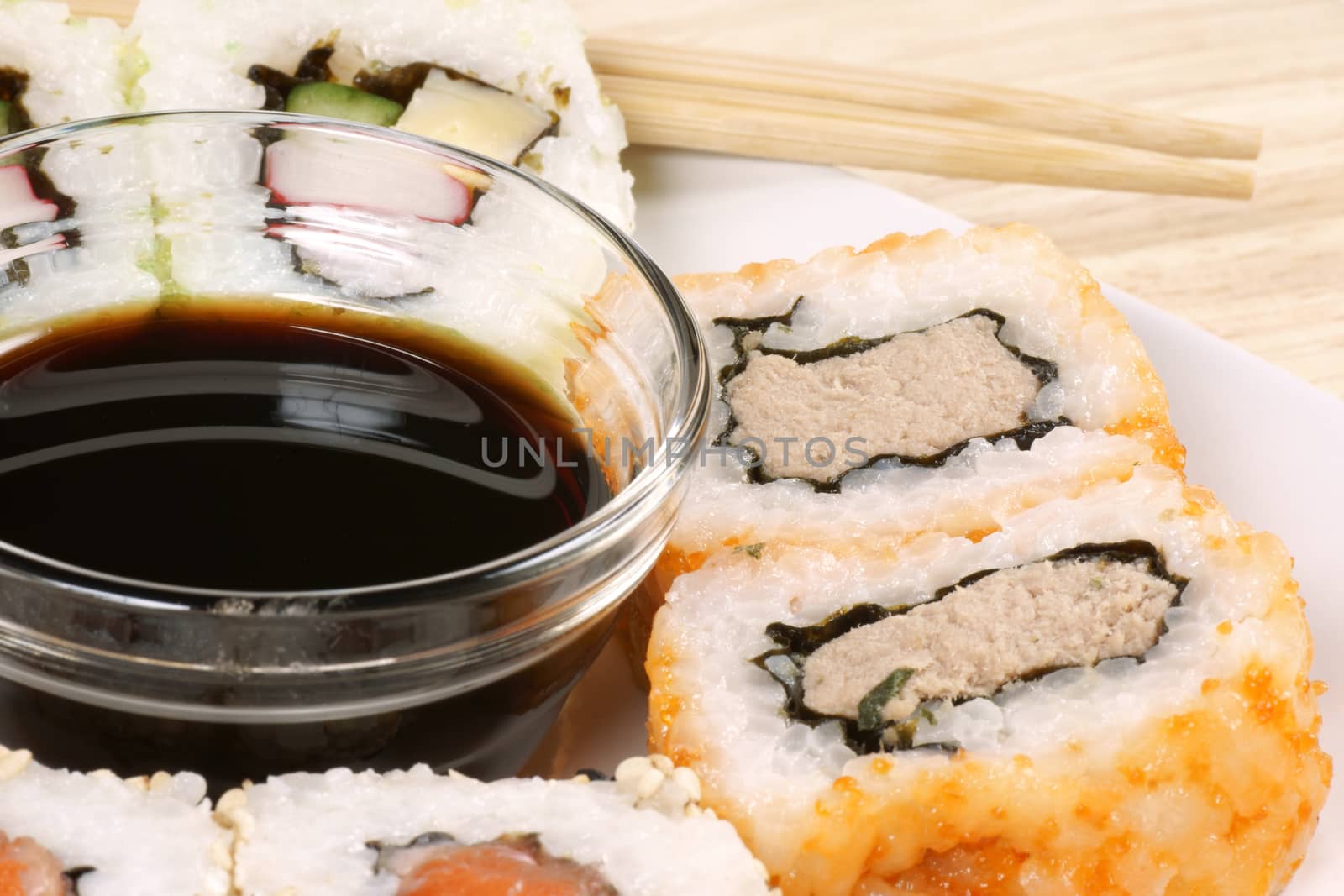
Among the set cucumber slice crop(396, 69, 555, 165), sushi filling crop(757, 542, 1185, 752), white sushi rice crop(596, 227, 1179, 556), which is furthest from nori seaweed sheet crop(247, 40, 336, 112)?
sushi filling crop(757, 542, 1185, 752)

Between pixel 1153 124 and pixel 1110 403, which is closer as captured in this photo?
pixel 1110 403

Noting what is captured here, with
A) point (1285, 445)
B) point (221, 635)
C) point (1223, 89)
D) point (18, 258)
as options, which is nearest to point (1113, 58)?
point (1223, 89)

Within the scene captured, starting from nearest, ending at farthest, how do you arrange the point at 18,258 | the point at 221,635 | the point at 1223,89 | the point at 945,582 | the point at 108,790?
the point at 221,635
the point at 108,790
the point at 945,582
the point at 18,258
the point at 1223,89

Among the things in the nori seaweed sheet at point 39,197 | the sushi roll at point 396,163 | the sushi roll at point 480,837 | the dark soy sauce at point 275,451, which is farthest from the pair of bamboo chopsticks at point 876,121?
the sushi roll at point 480,837

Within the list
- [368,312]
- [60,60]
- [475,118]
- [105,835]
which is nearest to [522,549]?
[105,835]

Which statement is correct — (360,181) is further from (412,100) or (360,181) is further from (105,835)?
(105,835)

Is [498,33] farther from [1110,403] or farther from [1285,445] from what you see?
[1285,445]

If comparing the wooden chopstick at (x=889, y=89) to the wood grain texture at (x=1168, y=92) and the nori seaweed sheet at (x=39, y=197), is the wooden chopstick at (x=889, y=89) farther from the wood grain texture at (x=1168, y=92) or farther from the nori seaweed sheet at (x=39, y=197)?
the nori seaweed sheet at (x=39, y=197)
